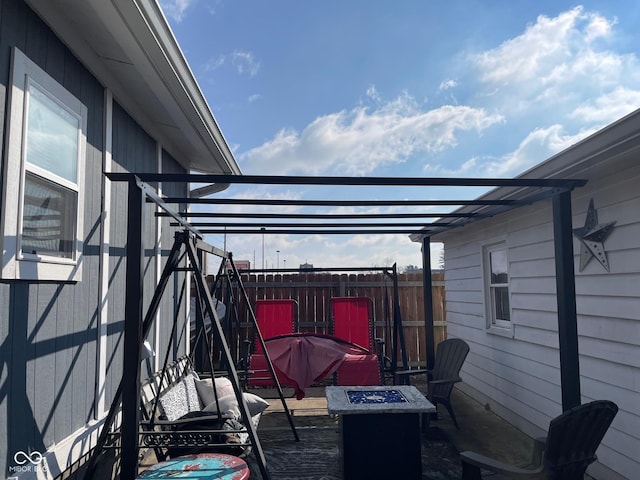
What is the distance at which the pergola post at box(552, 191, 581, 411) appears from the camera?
2697 mm

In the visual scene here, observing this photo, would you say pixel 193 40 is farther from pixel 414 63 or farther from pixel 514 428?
pixel 514 428

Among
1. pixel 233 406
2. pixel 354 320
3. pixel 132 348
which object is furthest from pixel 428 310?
pixel 132 348

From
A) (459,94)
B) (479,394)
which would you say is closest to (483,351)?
(479,394)

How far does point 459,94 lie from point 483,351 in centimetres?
330

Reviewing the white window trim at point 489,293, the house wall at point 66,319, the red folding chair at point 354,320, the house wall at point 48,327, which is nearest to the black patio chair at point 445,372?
the white window trim at point 489,293

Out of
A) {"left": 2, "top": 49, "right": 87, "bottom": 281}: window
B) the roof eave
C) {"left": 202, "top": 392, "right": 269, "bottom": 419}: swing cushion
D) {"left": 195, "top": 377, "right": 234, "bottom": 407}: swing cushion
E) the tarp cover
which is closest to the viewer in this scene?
{"left": 2, "top": 49, "right": 87, "bottom": 281}: window

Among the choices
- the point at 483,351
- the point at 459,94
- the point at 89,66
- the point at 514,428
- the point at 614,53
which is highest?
the point at 459,94

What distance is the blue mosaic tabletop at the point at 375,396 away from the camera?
3076 mm

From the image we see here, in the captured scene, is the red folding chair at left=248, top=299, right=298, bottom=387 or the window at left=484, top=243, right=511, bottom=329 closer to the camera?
the window at left=484, top=243, right=511, bottom=329

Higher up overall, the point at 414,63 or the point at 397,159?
the point at 414,63

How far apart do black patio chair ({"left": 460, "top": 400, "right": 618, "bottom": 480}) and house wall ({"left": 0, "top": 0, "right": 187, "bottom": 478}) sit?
2.37 m

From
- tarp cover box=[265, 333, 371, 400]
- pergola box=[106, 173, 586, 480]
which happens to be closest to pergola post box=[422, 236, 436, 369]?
pergola box=[106, 173, 586, 480]

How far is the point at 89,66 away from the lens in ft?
8.51
